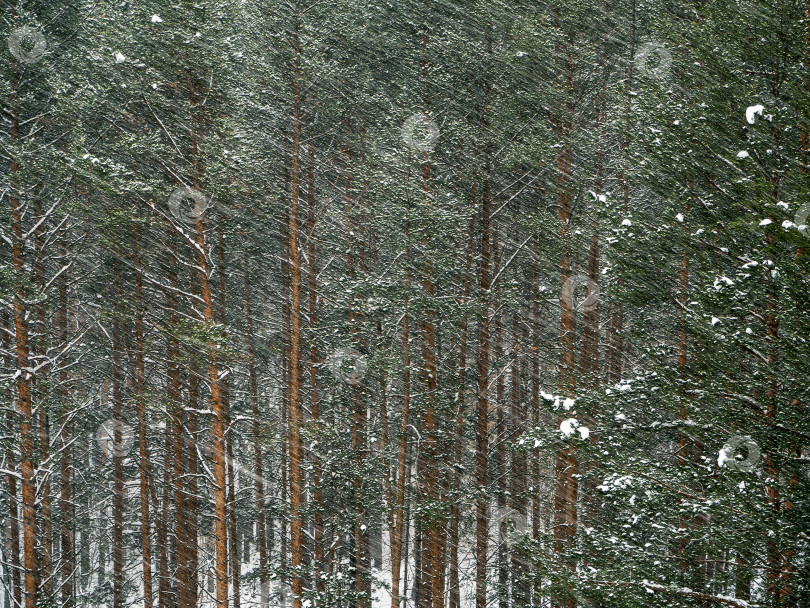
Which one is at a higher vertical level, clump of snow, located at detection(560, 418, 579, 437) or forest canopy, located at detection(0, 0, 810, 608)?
forest canopy, located at detection(0, 0, 810, 608)

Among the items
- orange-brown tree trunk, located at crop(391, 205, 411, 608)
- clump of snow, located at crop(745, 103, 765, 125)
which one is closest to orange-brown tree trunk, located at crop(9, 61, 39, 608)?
orange-brown tree trunk, located at crop(391, 205, 411, 608)

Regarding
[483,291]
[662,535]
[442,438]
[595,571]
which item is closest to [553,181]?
[483,291]

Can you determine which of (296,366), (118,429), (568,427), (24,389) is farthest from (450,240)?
(118,429)

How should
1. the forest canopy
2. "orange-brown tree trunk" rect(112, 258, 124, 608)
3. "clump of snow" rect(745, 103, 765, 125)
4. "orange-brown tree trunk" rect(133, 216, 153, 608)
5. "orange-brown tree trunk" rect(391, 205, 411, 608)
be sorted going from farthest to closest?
"orange-brown tree trunk" rect(112, 258, 124, 608) → "orange-brown tree trunk" rect(133, 216, 153, 608) → "orange-brown tree trunk" rect(391, 205, 411, 608) → the forest canopy → "clump of snow" rect(745, 103, 765, 125)

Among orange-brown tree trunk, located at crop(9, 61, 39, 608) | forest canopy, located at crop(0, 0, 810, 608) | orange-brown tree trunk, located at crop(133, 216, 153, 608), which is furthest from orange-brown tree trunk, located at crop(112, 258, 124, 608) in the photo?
orange-brown tree trunk, located at crop(9, 61, 39, 608)

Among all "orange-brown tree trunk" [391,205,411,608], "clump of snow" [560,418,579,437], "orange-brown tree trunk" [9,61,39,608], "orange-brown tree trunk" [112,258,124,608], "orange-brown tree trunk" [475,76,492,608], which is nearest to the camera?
"clump of snow" [560,418,579,437]

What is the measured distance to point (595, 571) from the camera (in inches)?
297

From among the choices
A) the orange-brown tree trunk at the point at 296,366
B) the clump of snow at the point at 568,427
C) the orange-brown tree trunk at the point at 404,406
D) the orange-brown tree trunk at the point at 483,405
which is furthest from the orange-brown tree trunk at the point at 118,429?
the clump of snow at the point at 568,427

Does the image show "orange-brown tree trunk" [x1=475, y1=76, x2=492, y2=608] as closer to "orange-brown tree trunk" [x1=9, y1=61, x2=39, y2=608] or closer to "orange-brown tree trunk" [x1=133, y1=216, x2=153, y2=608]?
"orange-brown tree trunk" [x1=133, y1=216, x2=153, y2=608]

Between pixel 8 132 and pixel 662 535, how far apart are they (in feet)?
41.4

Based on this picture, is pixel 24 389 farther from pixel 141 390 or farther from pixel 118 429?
pixel 118 429

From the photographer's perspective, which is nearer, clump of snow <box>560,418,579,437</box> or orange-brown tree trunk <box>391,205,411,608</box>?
clump of snow <box>560,418,579,437</box>

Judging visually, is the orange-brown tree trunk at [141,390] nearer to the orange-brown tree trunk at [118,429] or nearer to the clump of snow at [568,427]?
the orange-brown tree trunk at [118,429]

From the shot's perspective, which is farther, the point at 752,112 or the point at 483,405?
the point at 483,405
